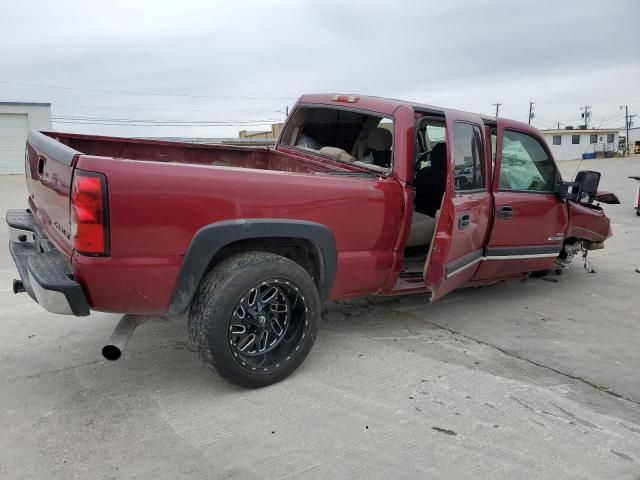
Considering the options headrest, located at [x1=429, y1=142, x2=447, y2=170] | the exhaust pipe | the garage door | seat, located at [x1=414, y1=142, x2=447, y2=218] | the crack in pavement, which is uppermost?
the garage door

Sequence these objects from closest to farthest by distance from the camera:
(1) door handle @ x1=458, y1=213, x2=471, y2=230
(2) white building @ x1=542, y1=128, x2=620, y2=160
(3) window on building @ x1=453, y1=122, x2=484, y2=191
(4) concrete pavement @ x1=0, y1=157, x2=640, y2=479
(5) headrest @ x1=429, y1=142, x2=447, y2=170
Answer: (4) concrete pavement @ x1=0, y1=157, x2=640, y2=479, (1) door handle @ x1=458, y1=213, x2=471, y2=230, (3) window on building @ x1=453, y1=122, x2=484, y2=191, (5) headrest @ x1=429, y1=142, x2=447, y2=170, (2) white building @ x1=542, y1=128, x2=620, y2=160

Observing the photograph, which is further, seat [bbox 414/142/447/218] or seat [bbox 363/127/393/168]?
seat [bbox 414/142/447/218]

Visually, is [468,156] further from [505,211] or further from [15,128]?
[15,128]

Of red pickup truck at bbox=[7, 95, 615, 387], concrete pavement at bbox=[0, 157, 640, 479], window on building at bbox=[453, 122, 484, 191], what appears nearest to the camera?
concrete pavement at bbox=[0, 157, 640, 479]

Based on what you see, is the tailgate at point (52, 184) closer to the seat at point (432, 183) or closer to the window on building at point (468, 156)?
the window on building at point (468, 156)

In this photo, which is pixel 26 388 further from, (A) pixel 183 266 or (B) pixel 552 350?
(B) pixel 552 350

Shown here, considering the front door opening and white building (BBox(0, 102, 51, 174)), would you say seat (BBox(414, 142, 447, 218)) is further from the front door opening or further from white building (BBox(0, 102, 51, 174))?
white building (BBox(0, 102, 51, 174))

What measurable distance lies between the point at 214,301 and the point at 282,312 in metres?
0.54

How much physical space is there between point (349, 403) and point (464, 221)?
1.77m

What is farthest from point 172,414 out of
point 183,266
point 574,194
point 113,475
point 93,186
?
point 574,194

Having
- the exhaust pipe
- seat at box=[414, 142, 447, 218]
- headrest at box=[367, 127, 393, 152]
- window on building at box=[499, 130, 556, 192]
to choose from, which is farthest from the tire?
window on building at box=[499, 130, 556, 192]

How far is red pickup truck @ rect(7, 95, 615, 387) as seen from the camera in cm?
279

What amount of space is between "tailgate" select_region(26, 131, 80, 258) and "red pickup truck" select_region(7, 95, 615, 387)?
0.02 meters

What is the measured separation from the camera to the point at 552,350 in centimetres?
418
